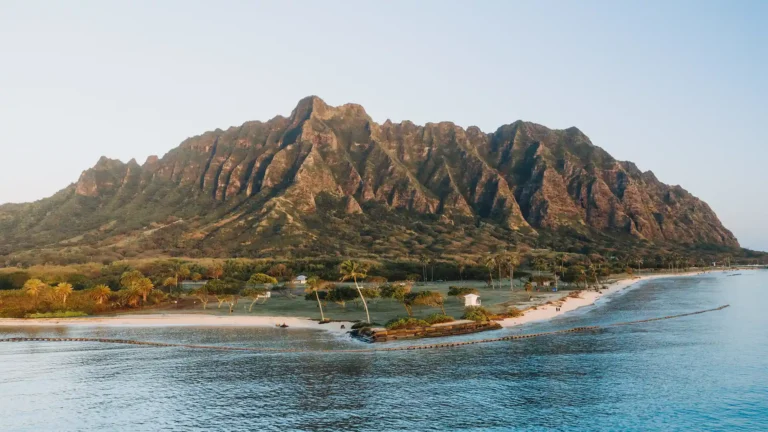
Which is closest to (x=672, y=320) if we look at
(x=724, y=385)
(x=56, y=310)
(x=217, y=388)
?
(x=724, y=385)

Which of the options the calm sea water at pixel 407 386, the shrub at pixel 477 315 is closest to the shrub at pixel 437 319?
the shrub at pixel 477 315

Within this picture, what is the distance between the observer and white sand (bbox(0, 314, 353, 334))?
112562 mm

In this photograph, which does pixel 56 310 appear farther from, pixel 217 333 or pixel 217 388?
pixel 217 388

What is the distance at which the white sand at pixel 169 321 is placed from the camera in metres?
113

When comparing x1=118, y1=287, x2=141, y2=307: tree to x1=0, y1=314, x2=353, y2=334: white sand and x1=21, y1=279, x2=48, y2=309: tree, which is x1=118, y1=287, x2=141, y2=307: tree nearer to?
x1=0, y1=314, x2=353, y2=334: white sand

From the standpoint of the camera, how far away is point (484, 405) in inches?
1960

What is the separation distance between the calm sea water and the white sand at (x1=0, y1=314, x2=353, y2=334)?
20.0 m

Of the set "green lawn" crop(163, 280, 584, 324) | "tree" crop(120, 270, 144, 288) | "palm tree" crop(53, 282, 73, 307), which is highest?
"tree" crop(120, 270, 144, 288)

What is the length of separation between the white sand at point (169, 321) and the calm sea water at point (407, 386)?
20.0 meters

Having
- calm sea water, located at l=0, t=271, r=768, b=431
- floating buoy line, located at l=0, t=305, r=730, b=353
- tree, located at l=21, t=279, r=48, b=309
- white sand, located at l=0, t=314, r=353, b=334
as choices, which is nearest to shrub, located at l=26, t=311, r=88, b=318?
white sand, located at l=0, t=314, r=353, b=334

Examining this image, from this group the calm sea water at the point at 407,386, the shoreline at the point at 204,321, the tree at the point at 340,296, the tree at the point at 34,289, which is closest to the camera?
the calm sea water at the point at 407,386

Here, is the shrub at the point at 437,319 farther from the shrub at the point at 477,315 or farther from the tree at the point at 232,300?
the tree at the point at 232,300

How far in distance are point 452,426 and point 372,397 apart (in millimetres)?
11289

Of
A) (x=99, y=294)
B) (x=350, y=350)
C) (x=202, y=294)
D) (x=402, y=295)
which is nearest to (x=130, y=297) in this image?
(x=99, y=294)
